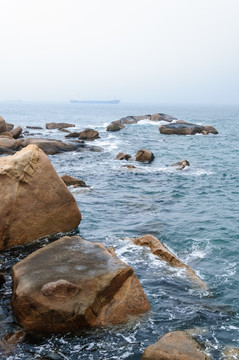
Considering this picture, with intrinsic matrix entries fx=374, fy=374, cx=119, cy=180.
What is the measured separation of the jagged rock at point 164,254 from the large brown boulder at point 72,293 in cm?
257

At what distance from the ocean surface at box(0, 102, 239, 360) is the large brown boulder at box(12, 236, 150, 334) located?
0.30 metres

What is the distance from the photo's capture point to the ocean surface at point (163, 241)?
830 cm

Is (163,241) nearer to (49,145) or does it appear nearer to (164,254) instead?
(164,254)

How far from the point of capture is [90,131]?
47.1 metres

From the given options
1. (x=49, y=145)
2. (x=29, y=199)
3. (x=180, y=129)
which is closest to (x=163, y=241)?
(x=29, y=199)

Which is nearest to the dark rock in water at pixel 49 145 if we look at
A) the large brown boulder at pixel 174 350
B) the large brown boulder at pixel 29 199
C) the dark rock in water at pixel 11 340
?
the large brown boulder at pixel 29 199

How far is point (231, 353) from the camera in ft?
26.8

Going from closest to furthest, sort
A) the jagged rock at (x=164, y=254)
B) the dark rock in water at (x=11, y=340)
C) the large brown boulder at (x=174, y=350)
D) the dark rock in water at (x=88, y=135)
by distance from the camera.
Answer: the large brown boulder at (x=174, y=350), the dark rock in water at (x=11, y=340), the jagged rock at (x=164, y=254), the dark rock in water at (x=88, y=135)

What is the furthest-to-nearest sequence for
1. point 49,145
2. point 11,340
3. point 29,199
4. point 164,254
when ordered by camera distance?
1. point 49,145
2. point 29,199
3. point 164,254
4. point 11,340

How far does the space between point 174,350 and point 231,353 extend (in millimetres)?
1655

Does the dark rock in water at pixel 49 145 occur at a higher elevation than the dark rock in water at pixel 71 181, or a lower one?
higher

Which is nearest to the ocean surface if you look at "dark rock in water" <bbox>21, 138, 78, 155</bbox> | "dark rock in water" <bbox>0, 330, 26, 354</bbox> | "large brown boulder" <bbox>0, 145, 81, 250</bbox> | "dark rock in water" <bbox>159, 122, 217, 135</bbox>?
"dark rock in water" <bbox>0, 330, 26, 354</bbox>

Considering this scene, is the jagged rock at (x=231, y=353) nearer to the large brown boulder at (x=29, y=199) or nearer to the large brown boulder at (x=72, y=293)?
A: the large brown boulder at (x=72, y=293)

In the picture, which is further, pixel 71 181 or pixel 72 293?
pixel 71 181
